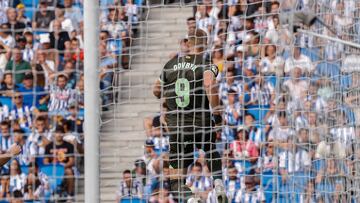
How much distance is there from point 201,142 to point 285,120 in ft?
5.63

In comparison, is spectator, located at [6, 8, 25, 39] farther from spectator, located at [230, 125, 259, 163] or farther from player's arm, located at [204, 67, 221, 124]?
player's arm, located at [204, 67, 221, 124]

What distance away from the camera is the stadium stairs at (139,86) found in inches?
306

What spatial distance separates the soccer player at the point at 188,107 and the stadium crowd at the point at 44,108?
284 cm

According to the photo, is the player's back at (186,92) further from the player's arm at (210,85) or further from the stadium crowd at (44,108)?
the stadium crowd at (44,108)

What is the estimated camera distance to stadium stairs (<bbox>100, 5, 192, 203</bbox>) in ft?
25.5

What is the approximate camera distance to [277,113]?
28.9 ft

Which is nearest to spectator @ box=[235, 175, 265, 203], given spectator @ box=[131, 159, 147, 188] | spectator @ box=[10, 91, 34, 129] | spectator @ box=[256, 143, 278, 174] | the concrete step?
spectator @ box=[256, 143, 278, 174]

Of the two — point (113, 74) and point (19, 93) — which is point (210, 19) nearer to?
point (113, 74)

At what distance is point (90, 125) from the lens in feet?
19.8

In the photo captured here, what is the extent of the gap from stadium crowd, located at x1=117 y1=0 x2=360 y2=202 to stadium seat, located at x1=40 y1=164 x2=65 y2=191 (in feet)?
5.15

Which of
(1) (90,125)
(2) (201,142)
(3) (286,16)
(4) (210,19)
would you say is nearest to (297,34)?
(3) (286,16)

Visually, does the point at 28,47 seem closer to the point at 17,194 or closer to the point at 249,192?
the point at 17,194

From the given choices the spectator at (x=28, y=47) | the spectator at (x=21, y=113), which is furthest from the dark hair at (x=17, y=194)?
the spectator at (x=28, y=47)

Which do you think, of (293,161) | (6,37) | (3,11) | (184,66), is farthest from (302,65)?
(3,11)
